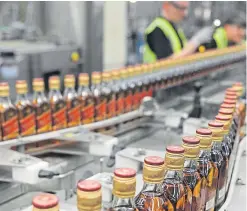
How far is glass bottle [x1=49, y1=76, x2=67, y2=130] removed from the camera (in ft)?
5.47

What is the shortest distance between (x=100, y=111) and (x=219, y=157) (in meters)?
0.78

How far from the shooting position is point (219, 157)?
1152 millimetres

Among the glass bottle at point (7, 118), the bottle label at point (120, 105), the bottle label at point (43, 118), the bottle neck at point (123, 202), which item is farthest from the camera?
the bottle label at point (120, 105)

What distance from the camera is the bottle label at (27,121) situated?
1567 millimetres

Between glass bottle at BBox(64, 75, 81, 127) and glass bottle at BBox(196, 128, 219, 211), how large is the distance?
0.78 meters

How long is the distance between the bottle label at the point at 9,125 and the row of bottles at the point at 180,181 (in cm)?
75

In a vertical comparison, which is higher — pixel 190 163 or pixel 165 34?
pixel 165 34

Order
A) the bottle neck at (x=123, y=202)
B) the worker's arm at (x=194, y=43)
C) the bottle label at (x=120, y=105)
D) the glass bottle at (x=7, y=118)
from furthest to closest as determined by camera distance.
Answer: the worker's arm at (x=194, y=43), the bottle label at (x=120, y=105), the glass bottle at (x=7, y=118), the bottle neck at (x=123, y=202)

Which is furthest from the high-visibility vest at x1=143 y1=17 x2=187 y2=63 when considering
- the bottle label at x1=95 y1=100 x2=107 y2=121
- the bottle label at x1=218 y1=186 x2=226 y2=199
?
the bottle label at x1=218 y1=186 x2=226 y2=199

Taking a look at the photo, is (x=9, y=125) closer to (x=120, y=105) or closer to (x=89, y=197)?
(x=120, y=105)

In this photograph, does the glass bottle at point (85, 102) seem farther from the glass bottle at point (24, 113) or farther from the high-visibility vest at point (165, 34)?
the high-visibility vest at point (165, 34)

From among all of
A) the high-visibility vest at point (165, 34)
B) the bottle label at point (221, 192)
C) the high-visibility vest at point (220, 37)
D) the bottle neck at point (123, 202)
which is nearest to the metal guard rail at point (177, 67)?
the high-visibility vest at point (165, 34)

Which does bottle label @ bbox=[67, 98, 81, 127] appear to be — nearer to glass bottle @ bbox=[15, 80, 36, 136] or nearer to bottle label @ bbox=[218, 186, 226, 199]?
glass bottle @ bbox=[15, 80, 36, 136]

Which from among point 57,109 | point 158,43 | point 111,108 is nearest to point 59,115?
point 57,109
